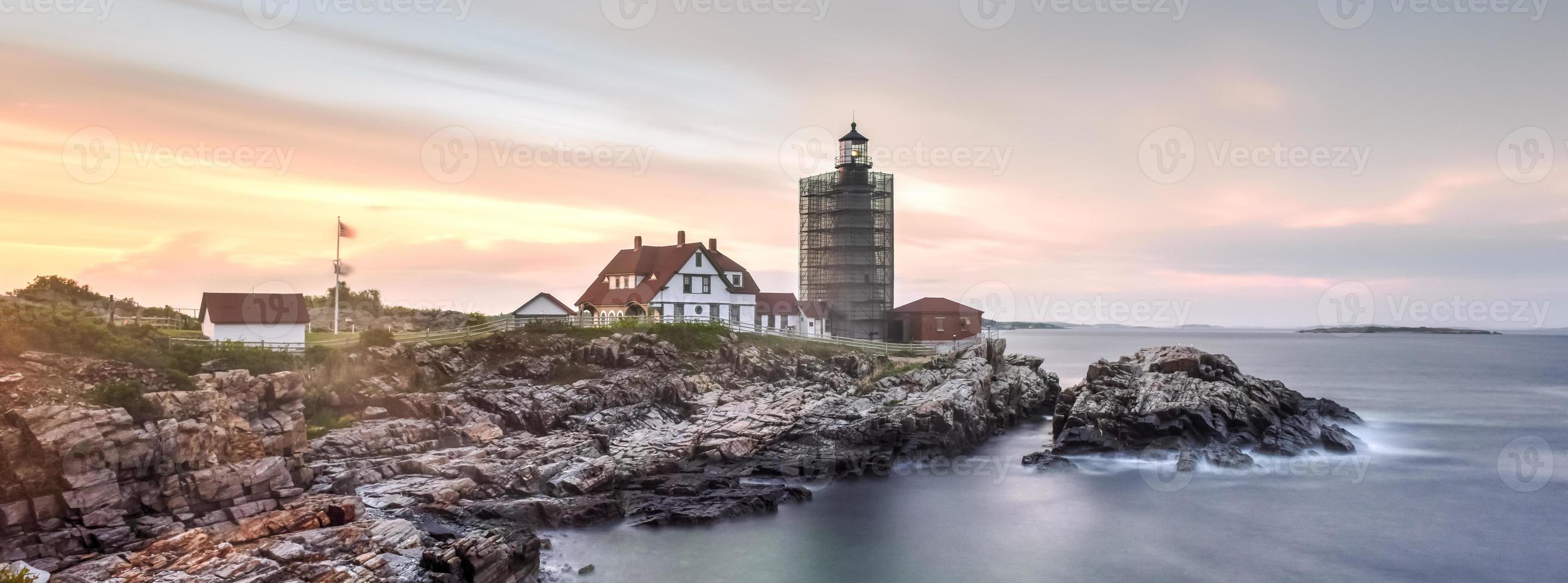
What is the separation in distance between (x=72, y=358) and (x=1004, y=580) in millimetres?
25290

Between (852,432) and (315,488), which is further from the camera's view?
(852,432)

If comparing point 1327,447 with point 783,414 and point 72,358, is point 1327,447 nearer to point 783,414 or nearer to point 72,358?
point 783,414

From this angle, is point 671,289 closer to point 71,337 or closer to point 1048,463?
point 1048,463

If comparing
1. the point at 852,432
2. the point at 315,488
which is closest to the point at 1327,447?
the point at 852,432

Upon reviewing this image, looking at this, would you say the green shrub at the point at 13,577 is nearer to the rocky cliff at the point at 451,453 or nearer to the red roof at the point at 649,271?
the rocky cliff at the point at 451,453

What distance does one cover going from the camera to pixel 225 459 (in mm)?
Result: 19047

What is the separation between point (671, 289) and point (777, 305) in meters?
8.80

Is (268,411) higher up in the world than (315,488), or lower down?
higher up

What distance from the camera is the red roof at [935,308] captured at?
177 feet

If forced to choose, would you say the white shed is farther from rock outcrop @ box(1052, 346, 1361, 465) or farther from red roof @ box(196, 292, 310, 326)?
rock outcrop @ box(1052, 346, 1361, 465)

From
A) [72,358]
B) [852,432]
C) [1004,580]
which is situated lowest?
[1004,580]

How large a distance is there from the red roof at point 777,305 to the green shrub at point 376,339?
2418cm

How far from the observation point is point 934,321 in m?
53.8

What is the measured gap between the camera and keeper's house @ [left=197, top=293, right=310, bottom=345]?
98.4 feet
